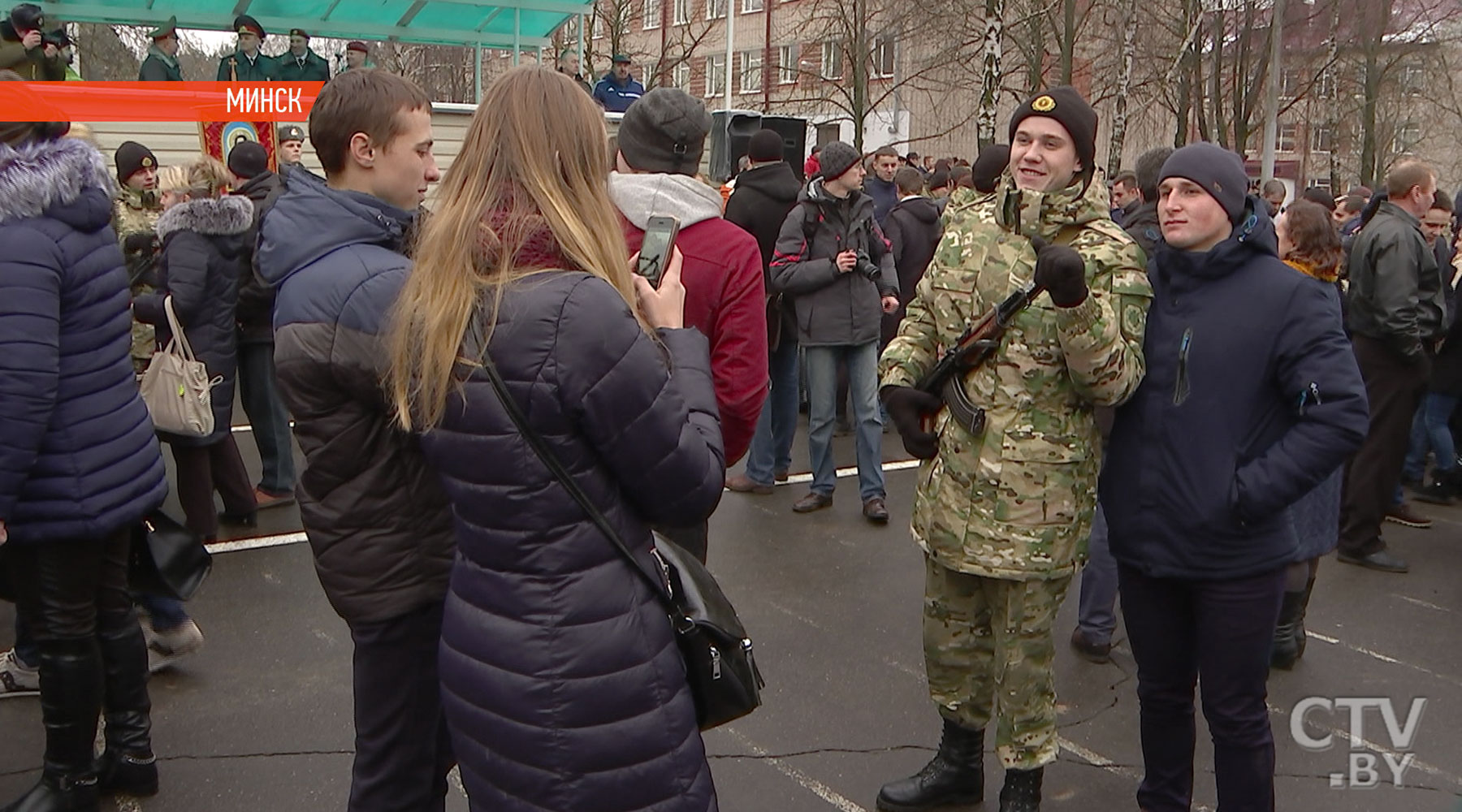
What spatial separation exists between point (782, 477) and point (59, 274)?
5203 millimetres

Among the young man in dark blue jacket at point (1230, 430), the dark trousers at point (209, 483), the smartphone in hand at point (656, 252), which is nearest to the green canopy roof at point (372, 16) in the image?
the dark trousers at point (209, 483)

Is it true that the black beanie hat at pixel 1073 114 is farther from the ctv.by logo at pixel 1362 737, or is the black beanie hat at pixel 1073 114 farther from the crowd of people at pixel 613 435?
the ctv.by logo at pixel 1362 737

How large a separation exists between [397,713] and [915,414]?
5.26 ft

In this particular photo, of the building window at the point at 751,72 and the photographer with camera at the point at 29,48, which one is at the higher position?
the building window at the point at 751,72

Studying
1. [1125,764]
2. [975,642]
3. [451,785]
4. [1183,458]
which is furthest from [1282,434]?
[451,785]

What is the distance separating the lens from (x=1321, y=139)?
4619cm

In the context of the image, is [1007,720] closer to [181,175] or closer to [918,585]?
[918,585]

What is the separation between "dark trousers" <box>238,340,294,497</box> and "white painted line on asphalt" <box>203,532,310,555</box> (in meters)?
0.69

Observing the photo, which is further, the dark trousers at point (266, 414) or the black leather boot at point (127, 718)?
the dark trousers at point (266, 414)

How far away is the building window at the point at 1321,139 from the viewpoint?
39.0m

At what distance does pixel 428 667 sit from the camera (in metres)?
2.70

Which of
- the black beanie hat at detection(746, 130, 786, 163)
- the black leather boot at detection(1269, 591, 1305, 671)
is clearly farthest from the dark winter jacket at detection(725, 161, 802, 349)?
the black leather boot at detection(1269, 591, 1305, 671)

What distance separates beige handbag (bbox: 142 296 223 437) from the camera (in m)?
5.63

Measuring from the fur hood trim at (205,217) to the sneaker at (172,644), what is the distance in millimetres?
2214
